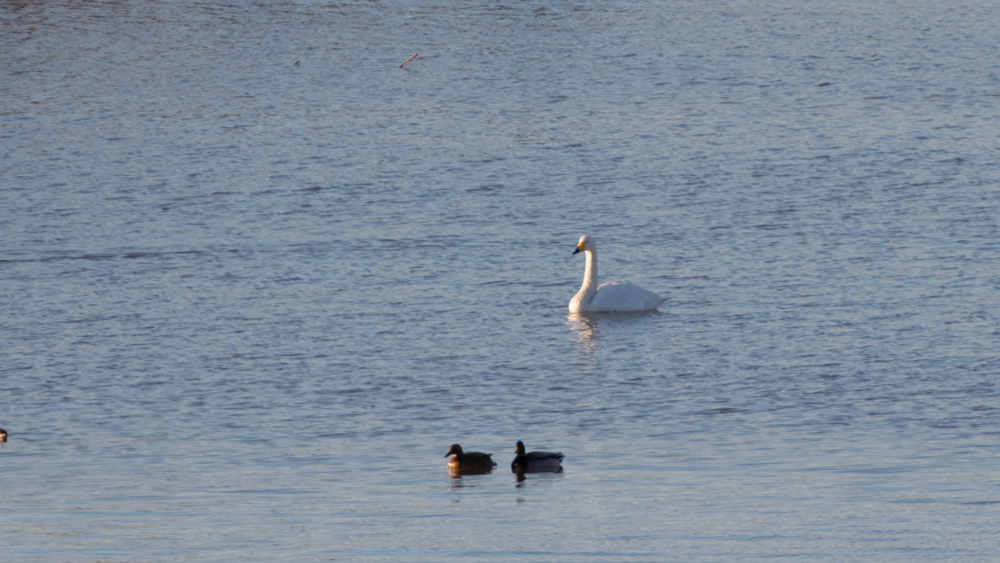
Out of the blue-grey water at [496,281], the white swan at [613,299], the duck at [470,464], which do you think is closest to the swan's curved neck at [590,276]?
the white swan at [613,299]

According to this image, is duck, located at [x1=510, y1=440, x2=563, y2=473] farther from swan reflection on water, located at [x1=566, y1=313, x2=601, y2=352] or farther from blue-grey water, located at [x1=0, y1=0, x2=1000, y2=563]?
swan reflection on water, located at [x1=566, y1=313, x2=601, y2=352]

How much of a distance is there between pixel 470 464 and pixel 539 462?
1.57 feet

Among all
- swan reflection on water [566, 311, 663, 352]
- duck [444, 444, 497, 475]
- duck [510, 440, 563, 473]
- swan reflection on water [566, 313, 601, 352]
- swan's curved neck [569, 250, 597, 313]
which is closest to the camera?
duck [510, 440, 563, 473]

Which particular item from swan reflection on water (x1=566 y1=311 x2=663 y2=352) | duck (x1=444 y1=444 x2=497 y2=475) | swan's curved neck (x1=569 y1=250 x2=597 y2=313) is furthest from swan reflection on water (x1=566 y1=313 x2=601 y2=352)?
duck (x1=444 y1=444 x2=497 y2=475)

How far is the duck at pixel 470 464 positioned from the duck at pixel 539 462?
204 millimetres

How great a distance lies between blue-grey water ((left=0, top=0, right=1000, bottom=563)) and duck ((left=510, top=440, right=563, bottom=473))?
87 mm

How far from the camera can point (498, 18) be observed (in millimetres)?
35812

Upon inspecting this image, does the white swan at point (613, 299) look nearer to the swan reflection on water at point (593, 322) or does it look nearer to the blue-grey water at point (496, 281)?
the swan reflection on water at point (593, 322)

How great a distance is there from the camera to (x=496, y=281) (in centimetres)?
1747

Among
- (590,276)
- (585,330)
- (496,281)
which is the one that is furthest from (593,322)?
(496,281)

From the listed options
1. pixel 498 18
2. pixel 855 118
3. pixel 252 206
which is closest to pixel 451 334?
pixel 252 206

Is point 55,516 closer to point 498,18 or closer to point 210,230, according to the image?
point 210,230

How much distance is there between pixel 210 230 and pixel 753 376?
9.64 m

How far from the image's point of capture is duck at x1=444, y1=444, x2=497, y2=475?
1026cm
